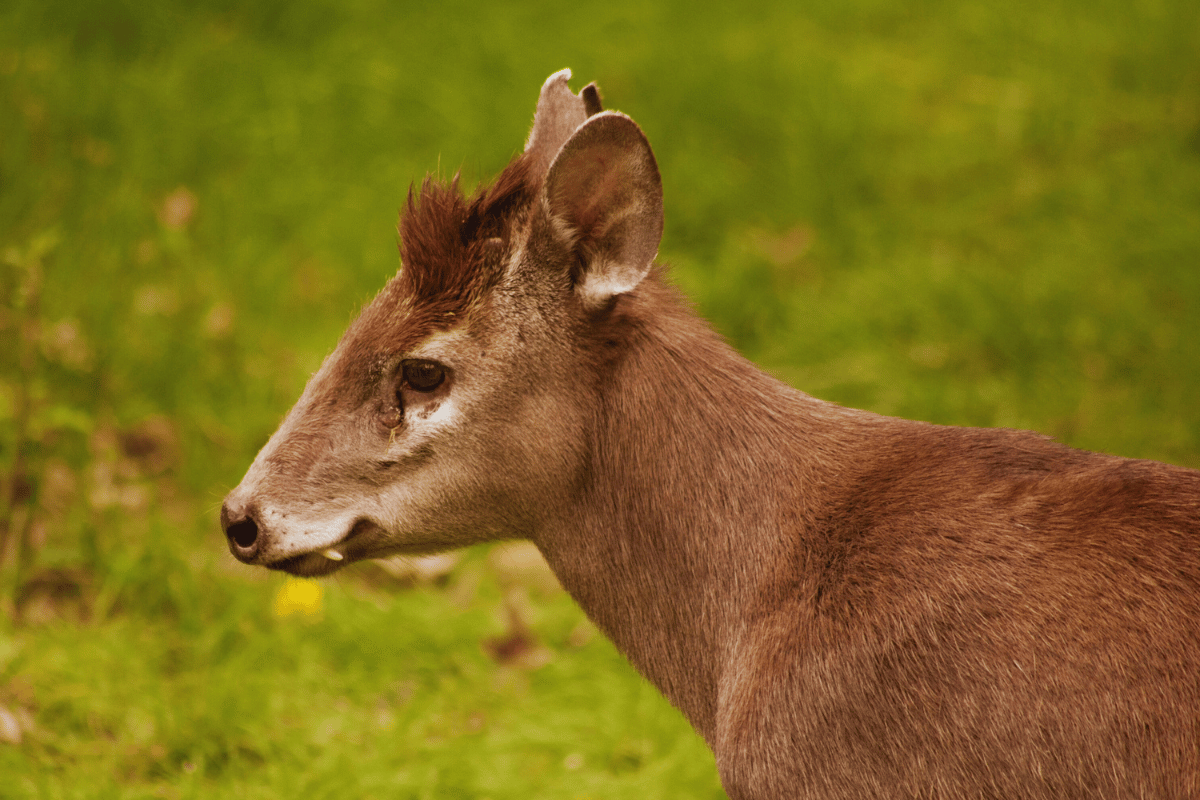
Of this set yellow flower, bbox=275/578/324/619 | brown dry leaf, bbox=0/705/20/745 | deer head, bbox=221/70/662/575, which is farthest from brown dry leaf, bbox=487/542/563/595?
deer head, bbox=221/70/662/575

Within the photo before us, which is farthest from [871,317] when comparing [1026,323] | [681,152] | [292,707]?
[292,707]

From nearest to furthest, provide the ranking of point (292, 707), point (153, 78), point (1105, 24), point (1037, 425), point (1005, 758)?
point (1005, 758), point (292, 707), point (1037, 425), point (153, 78), point (1105, 24)

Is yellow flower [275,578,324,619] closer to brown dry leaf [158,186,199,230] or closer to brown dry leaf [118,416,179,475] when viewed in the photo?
brown dry leaf [118,416,179,475]

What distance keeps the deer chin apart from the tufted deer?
0.4 inches

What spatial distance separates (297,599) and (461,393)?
2346 mm

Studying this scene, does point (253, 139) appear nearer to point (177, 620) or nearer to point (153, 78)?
point (153, 78)

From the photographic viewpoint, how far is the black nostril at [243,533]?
3410mm

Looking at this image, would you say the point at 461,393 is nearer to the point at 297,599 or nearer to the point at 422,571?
the point at 297,599

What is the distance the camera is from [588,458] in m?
3.46

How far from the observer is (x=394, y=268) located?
281 inches

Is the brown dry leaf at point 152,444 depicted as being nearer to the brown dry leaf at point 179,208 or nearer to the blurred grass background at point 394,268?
the blurred grass background at point 394,268

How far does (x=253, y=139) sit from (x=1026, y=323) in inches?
186

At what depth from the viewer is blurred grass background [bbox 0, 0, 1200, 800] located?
192 inches

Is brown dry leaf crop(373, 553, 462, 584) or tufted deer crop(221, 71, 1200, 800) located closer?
tufted deer crop(221, 71, 1200, 800)
